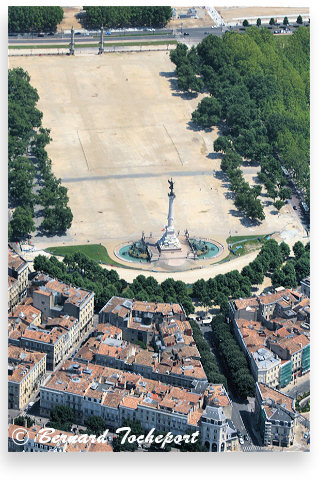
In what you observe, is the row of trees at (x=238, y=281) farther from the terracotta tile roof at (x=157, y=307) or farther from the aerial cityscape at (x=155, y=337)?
the terracotta tile roof at (x=157, y=307)

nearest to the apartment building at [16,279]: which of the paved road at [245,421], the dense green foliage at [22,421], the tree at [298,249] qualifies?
the dense green foliage at [22,421]

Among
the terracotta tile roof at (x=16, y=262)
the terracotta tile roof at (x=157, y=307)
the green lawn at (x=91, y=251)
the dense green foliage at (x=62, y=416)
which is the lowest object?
the green lawn at (x=91, y=251)

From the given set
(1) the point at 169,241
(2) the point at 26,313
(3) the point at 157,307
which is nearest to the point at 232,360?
(3) the point at 157,307

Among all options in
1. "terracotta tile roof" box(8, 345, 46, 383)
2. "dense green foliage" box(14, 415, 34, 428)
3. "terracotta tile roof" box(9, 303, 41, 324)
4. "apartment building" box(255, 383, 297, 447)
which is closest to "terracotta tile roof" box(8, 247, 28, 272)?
"terracotta tile roof" box(9, 303, 41, 324)

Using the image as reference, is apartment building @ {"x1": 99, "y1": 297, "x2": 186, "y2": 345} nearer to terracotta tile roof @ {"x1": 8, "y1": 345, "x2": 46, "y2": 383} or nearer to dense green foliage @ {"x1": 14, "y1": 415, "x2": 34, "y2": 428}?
terracotta tile roof @ {"x1": 8, "y1": 345, "x2": 46, "y2": 383}

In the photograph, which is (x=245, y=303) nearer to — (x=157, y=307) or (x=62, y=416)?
(x=157, y=307)

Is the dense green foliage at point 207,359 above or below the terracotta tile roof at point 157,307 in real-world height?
below
